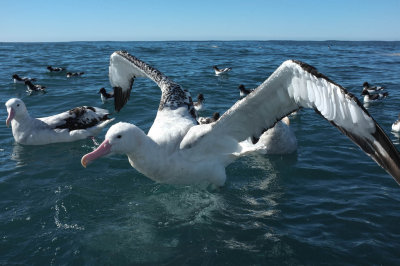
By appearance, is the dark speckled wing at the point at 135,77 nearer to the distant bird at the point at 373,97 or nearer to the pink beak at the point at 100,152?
the pink beak at the point at 100,152

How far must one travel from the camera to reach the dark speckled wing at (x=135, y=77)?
25.1ft

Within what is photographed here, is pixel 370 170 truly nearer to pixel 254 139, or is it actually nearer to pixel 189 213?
pixel 254 139

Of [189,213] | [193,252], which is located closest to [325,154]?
[189,213]

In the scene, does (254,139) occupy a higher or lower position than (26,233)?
higher

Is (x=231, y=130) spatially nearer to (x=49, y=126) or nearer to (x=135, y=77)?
(x=135, y=77)

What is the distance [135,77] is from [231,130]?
4.33 m

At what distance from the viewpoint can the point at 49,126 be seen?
9.52 m

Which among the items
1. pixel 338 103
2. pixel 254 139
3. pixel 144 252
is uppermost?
pixel 338 103

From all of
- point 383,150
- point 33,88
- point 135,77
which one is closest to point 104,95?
point 33,88

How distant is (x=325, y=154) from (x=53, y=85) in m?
15.1

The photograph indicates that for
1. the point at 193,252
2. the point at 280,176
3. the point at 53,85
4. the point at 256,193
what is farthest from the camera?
the point at 53,85

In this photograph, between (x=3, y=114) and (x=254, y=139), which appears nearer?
(x=254, y=139)

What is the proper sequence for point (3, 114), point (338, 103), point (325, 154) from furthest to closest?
point (3, 114) < point (325, 154) < point (338, 103)

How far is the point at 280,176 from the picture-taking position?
7.32 meters
